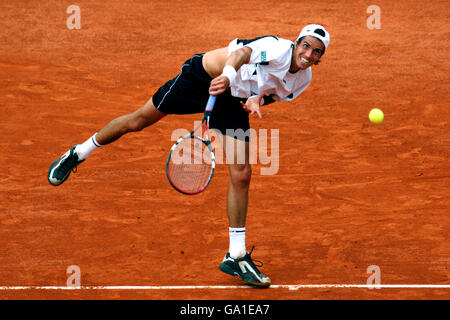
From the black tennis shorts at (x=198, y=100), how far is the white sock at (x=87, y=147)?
2.69 ft

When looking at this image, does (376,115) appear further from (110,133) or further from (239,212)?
(110,133)

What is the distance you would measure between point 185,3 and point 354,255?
7.24 meters

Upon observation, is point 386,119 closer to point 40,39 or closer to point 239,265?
point 239,265

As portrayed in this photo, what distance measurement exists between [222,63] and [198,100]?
0.44 m

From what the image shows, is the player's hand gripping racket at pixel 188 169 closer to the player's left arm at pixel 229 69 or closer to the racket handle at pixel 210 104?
the racket handle at pixel 210 104

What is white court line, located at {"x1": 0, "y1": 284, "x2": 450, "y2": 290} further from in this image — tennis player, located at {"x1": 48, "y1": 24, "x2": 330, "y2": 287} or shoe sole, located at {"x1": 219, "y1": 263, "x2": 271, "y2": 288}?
tennis player, located at {"x1": 48, "y1": 24, "x2": 330, "y2": 287}

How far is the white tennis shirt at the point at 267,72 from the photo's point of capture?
18.0 ft

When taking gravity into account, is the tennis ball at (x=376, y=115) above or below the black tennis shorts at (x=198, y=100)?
above

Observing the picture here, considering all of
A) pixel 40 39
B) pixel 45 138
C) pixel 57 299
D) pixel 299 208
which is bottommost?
pixel 57 299

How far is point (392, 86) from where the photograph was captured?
1041 centimetres

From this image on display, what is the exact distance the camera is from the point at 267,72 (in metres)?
5.59

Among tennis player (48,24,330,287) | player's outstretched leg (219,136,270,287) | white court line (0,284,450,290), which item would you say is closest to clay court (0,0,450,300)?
white court line (0,284,450,290)

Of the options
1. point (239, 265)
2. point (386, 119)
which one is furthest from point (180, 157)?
point (386, 119)

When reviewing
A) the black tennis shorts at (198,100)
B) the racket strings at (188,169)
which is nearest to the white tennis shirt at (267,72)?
the black tennis shorts at (198,100)
